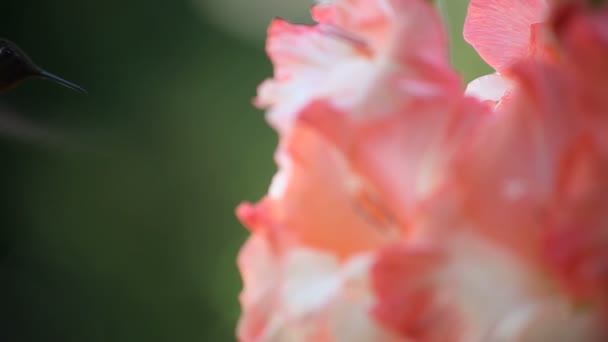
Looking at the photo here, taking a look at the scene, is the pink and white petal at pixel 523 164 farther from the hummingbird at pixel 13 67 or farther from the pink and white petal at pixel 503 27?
the hummingbird at pixel 13 67

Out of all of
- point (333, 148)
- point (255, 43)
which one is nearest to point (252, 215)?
point (333, 148)

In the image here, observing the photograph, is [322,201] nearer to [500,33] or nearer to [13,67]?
[500,33]

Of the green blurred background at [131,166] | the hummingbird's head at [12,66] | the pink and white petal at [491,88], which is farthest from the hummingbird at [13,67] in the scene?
the pink and white petal at [491,88]

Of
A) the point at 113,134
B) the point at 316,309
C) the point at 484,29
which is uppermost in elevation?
the point at 113,134

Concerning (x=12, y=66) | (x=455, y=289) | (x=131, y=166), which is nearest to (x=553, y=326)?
(x=455, y=289)

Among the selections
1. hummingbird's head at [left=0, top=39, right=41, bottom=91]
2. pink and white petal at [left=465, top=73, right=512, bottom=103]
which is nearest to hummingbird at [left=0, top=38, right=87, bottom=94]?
hummingbird's head at [left=0, top=39, right=41, bottom=91]

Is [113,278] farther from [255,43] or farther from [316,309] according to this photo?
[316,309]
